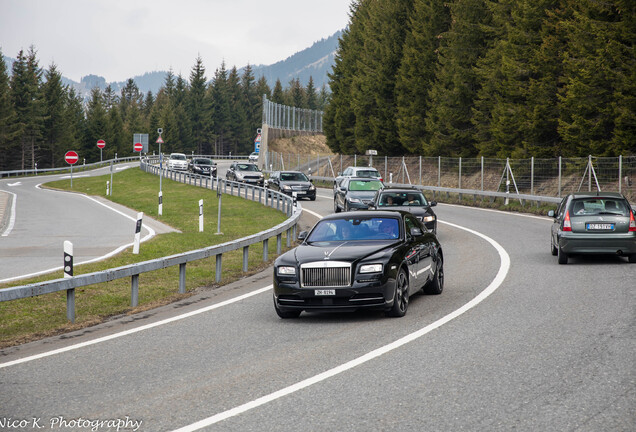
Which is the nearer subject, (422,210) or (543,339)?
(543,339)

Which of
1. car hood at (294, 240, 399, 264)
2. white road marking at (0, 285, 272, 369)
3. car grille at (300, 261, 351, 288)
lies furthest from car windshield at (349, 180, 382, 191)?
car grille at (300, 261, 351, 288)

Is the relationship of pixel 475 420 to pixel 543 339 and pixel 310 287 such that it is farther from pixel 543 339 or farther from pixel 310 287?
pixel 310 287

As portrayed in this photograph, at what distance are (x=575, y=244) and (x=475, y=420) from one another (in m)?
10.9

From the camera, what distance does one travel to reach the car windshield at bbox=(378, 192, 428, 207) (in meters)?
21.9

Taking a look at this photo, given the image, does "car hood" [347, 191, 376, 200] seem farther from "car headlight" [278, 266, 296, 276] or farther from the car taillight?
"car headlight" [278, 266, 296, 276]

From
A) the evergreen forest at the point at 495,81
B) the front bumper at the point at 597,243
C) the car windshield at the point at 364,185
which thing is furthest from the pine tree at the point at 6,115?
the front bumper at the point at 597,243

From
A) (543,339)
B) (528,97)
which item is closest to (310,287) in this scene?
(543,339)

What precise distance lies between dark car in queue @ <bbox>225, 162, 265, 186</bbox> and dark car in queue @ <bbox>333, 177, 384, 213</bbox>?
22.0 metres

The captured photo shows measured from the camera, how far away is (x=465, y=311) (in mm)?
11117

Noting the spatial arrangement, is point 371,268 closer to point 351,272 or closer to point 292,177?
point 351,272

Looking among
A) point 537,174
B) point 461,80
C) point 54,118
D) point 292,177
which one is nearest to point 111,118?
point 54,118

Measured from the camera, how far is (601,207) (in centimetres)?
1670

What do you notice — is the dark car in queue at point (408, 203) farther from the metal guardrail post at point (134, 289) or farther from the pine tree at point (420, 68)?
the pine tree at point (420, 68)

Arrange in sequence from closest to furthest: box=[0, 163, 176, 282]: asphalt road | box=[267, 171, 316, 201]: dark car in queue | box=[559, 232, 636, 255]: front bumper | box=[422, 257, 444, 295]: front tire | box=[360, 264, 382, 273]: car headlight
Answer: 1. box=[360, 264, 382, 273]: car headlight
2. box=[422, 257, 444, 295]: front tire
3. box=[559, 232, 636, 255]: front bumper
4. box=[0, 163, 176, 282]: asphalt road
5. box=[267, 171, 316, 201]: dark car in queue
